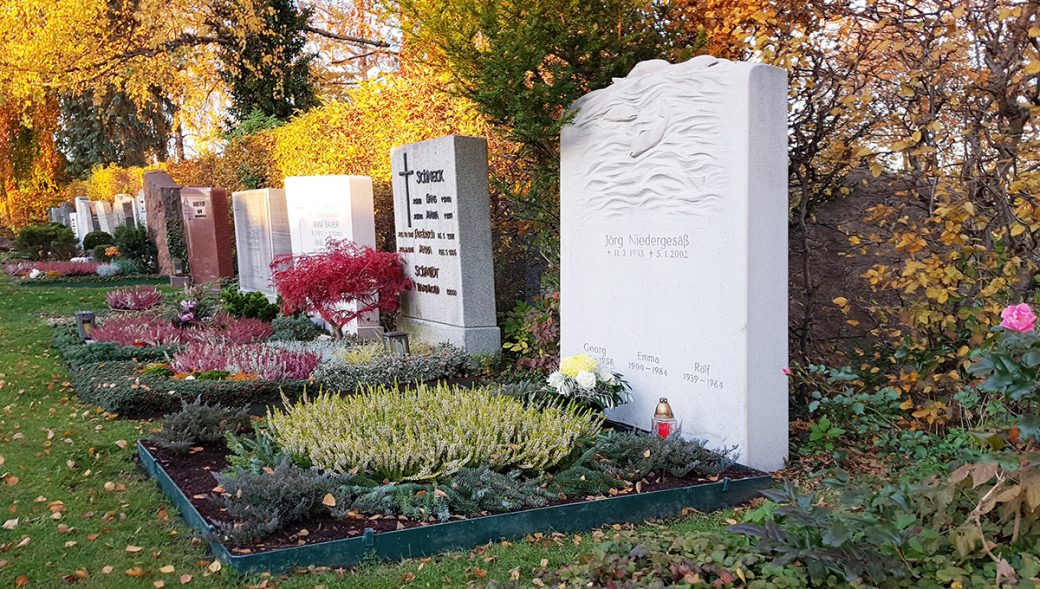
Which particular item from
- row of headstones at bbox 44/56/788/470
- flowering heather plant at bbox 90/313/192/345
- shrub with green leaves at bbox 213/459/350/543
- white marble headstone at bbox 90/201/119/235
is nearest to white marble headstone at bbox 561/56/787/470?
row of headstones at bbox 44/56/788/470

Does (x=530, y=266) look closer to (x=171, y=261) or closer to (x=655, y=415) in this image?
(x=655, y=415)

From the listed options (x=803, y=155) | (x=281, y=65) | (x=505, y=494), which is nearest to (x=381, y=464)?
(x=505, y=494)

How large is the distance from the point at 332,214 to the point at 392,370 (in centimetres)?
371

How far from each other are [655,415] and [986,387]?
2.58m

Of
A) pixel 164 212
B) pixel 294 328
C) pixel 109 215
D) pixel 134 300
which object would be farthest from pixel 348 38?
pixel 294 328

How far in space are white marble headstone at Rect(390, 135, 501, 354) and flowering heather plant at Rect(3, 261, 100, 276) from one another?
13325mm

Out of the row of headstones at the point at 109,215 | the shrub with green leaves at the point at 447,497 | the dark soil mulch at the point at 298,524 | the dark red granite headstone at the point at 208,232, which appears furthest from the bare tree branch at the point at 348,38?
the shrub with green leaves at the point at 447,497

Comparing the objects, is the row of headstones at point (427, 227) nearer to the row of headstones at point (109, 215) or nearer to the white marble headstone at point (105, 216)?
the row of headstones at point (109, 215)

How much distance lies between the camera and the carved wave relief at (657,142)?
5559 millimetres

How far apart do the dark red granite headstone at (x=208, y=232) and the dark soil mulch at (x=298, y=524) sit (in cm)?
1077

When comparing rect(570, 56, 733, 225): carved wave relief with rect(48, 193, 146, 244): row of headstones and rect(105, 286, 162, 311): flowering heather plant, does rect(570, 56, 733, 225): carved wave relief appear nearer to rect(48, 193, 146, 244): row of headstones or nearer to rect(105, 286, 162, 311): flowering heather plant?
rect(105, 286, 162, 311): flowering heather plant

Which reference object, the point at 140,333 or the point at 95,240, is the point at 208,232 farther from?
the point at 95,240

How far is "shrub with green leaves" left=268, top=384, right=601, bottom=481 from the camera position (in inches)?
190

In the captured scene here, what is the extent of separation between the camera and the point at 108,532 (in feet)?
14.7
